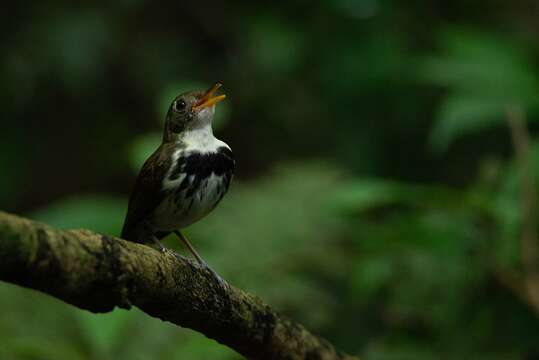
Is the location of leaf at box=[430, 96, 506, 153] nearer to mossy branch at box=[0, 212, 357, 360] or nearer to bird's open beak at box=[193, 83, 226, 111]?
bird's open beak at box=[193, 83, 226, 111]

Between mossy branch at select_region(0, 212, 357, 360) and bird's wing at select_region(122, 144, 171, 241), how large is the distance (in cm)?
79

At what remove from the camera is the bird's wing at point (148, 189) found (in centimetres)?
370

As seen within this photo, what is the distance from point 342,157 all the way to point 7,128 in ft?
8.19

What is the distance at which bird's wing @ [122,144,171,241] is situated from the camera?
12.1 feet

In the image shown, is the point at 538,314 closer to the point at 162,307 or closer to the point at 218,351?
the point at 218,351

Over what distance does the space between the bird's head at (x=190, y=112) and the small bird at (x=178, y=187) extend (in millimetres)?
110

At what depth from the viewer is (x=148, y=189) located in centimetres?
371

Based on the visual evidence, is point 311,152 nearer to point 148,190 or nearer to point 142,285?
point 148,190

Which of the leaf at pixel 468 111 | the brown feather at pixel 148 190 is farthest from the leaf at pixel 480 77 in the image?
the brown feather at pixel 148 190

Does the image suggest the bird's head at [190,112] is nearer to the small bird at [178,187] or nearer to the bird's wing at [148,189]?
the small bird at [178,187]

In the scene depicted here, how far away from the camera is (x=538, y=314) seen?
443 centimetres

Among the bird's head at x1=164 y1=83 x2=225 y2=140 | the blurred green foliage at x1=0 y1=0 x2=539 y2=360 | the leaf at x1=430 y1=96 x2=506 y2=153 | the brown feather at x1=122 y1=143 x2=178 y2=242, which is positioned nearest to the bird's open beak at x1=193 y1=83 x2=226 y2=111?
the bird's head at x1=164 y1=83 x2=225 y2=140

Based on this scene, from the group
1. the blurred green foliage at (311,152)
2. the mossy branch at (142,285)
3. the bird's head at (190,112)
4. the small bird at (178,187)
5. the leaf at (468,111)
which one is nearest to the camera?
the mossy branch at (142,285)

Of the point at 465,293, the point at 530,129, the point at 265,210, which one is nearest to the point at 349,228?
the point at 265,210
